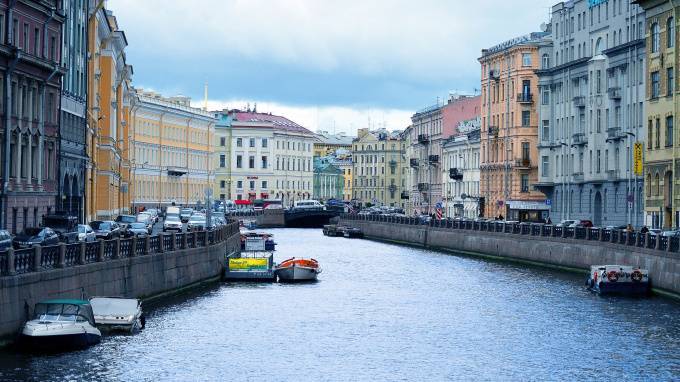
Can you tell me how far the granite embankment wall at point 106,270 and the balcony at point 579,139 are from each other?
3920 centimetres

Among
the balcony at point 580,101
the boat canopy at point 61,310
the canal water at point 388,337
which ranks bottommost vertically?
the canal water at point 388,337

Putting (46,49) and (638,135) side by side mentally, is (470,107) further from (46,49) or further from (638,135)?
(46,49)

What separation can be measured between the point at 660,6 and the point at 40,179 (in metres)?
35.1

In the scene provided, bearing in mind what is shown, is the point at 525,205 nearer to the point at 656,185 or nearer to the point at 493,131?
the point at 493,131

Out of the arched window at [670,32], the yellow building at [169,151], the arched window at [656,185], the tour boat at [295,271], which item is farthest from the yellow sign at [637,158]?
the yellow building at [169,151]

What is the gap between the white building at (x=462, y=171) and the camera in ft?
500

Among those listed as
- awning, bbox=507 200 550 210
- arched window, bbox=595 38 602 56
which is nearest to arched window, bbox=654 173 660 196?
arched window, bbox=595 38 602 56

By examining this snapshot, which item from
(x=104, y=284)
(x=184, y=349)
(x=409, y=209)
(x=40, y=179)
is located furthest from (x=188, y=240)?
(x=409, y=209)

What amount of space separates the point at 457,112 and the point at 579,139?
6332 cm

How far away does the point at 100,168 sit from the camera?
10338cm

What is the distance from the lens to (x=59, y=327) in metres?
40.0

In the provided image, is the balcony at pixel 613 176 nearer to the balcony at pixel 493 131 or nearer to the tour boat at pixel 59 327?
the balcony at pixel 493 131

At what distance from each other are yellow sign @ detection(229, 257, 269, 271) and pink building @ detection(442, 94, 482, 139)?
90140 mm

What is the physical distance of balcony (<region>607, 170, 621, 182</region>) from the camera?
326ft
